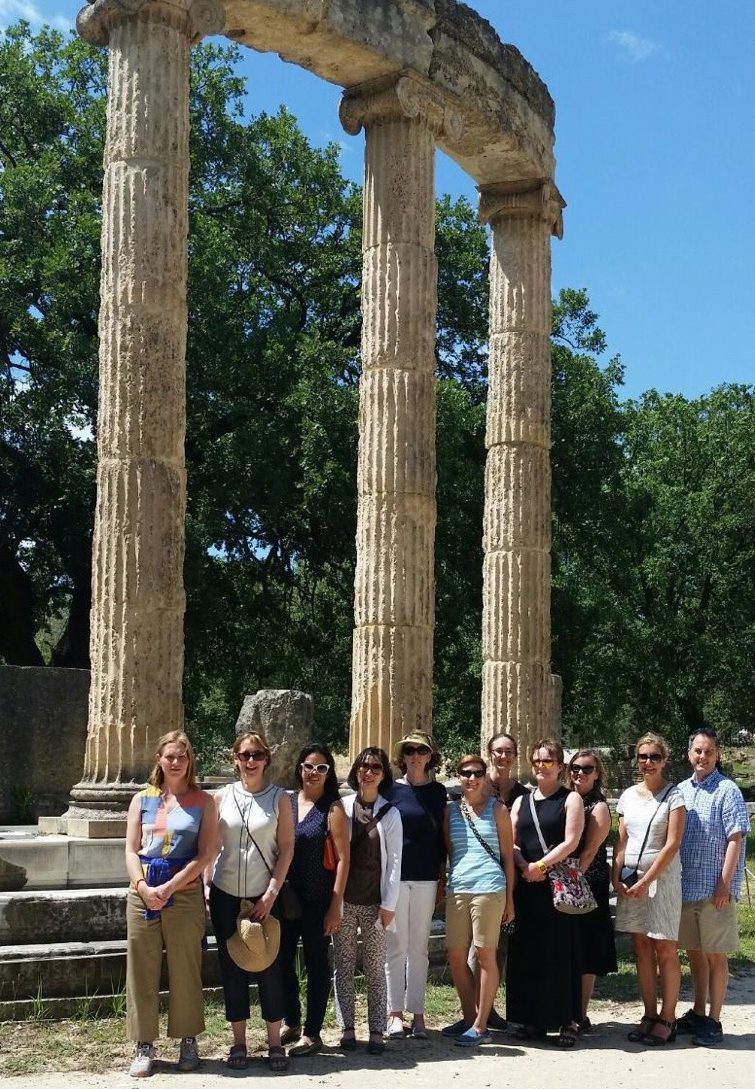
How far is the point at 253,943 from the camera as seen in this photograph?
7785mm

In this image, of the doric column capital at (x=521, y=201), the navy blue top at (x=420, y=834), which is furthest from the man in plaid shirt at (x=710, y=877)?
the doric column capital at (x=521, y=201)

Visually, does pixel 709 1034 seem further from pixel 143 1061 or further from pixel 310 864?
pixel 143 1061

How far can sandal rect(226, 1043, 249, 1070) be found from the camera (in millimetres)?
7883

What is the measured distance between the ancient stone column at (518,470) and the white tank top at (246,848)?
8363 millimetres

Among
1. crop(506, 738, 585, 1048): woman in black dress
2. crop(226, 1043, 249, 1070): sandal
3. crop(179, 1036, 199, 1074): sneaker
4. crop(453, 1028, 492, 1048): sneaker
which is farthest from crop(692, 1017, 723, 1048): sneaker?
crop(179, 1036, 199, 1074): sneaker

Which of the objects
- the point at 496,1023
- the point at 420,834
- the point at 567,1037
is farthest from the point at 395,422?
the point at 567,1037

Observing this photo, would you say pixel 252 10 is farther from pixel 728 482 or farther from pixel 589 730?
pixel 589 730

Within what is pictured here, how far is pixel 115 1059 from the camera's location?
8180 millimetres

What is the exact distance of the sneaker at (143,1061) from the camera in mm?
7652

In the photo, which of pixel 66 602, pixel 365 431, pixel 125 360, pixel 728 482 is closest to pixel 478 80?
pixel 365 431

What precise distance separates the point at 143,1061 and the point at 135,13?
9.23 m

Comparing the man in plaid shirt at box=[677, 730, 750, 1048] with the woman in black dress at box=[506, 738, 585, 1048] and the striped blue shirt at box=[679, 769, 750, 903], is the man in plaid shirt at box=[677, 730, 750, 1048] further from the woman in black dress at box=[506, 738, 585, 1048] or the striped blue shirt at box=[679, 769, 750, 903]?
the woman in black dress at box=[506, 738, 585, 1048]

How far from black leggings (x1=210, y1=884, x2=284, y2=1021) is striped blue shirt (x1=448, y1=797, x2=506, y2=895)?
138 centimetres

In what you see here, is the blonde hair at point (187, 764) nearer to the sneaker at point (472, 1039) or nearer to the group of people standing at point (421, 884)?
the group of people standing at point (421, 884)
